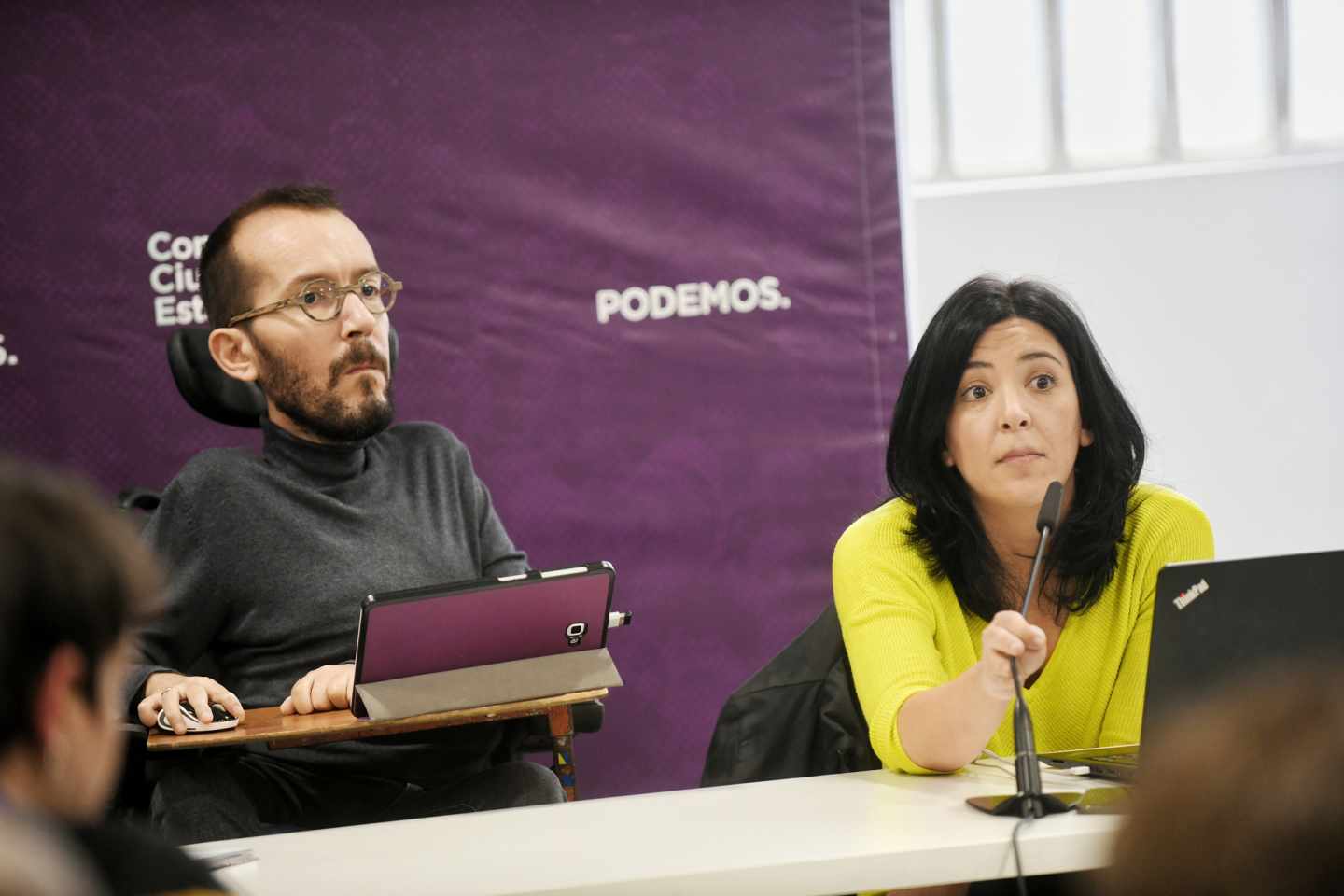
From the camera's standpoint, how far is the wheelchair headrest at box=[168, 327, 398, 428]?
2.95 m

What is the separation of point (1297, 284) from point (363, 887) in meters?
3.72

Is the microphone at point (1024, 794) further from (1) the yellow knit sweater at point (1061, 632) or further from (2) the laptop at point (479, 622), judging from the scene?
(2) the laptop at point (479, 622)

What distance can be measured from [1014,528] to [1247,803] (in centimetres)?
185

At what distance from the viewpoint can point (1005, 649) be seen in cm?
177

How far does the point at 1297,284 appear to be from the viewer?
432cm

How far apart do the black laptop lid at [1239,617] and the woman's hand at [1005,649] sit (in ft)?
0.65

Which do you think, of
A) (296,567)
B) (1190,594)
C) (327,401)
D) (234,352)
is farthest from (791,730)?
(234,352)

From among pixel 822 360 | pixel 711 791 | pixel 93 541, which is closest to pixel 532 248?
pixel 822 360

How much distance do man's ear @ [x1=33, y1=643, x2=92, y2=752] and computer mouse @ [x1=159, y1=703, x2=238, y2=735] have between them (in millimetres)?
Result: 1479

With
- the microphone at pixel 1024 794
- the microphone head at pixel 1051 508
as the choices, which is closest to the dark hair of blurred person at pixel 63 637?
the microphone at pixel 1024 794

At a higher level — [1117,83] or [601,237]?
[1117,83]

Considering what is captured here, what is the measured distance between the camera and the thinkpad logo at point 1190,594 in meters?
1.60

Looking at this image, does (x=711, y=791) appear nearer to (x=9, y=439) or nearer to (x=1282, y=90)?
(x=9, y=439)

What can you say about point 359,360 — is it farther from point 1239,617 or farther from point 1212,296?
point 1212,296
